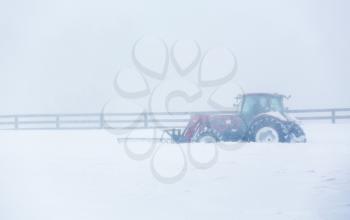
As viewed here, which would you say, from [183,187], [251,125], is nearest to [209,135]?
[251,125]

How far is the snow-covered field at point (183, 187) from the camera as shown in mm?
2947

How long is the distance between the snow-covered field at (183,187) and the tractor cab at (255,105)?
1.99m

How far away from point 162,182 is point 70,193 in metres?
0.88

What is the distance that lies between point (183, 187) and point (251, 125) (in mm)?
3568

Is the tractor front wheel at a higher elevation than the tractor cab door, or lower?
lower

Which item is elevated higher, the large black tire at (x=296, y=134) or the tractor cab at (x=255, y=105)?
the tractor cab at (x=255, y=105)

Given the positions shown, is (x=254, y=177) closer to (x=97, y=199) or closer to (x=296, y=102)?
(x=97, y=199)

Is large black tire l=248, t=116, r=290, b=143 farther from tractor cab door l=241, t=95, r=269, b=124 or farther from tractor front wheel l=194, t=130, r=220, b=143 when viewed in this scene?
tractor front wheel l=194, t=130, r=220, b=143

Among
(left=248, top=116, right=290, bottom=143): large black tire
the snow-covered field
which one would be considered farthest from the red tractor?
the snow-covered field

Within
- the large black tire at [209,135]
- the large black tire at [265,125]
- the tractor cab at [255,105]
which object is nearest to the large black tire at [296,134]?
the large black tire at [265,125]

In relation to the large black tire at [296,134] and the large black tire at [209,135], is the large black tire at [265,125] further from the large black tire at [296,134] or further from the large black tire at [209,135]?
the large black tire at [209,135]

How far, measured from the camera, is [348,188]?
326 centimetres

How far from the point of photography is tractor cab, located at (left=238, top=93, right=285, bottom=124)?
288 inches

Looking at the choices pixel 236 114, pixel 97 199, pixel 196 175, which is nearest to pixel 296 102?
pixel 236 114
